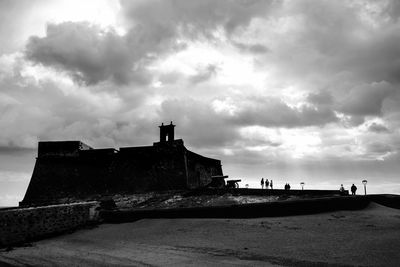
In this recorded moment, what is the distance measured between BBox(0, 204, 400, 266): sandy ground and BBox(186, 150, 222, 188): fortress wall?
35.8 ft

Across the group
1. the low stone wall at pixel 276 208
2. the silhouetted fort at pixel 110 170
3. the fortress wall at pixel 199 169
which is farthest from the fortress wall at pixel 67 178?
the low stone wall at pixel 276 208

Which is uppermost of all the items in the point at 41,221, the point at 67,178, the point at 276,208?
the point at 67,178

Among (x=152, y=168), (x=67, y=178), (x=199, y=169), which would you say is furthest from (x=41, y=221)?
(x=199, y=169)

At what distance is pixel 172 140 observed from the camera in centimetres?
2370

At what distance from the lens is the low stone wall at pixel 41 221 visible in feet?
35.6

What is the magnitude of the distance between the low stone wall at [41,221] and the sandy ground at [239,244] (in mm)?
527

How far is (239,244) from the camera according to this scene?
8328mm

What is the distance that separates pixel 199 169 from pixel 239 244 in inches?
651

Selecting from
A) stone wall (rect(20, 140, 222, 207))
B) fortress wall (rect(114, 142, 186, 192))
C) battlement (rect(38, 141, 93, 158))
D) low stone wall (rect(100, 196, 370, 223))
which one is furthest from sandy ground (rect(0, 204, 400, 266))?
battlement (rect(38, 141, 93, 158))

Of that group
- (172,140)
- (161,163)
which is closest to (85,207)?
(161,163)

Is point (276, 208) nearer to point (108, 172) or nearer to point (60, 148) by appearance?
point (108, 172)

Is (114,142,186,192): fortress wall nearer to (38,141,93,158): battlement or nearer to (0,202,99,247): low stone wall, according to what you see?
(38,141,93,158): battlement

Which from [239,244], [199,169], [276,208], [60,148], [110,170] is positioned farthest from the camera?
[60,148]

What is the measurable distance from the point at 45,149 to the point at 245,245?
21.3 metres
